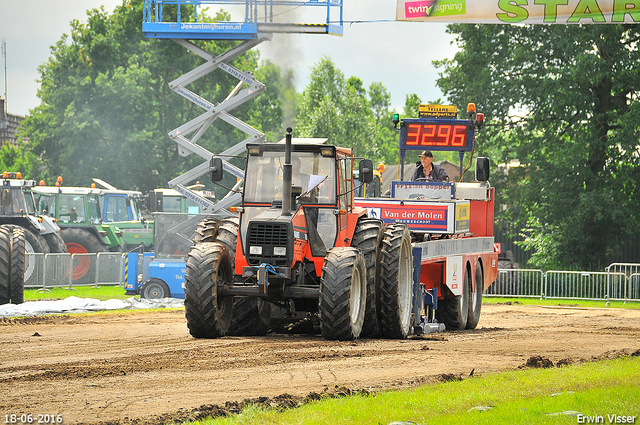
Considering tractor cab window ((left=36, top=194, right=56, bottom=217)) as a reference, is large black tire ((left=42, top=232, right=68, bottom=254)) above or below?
below

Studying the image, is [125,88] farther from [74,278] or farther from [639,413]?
[639,413]

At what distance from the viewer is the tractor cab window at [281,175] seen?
42.4 feet

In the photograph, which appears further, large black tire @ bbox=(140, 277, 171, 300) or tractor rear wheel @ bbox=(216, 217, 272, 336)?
large black tire @ bbox=(140, 277, 171, 300)

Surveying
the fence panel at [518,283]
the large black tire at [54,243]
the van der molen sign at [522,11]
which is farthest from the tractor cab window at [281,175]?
the fence panel at [518,283]

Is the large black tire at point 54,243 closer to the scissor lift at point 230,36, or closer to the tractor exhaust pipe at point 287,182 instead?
the scissor lift at point 230,36

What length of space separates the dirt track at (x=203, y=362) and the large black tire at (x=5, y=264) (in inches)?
78.0

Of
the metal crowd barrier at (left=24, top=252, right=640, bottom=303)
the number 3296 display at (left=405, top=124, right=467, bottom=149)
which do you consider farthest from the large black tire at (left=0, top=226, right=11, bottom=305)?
the number 3296 display at (left=405, top=124, right=467, bottom=149)

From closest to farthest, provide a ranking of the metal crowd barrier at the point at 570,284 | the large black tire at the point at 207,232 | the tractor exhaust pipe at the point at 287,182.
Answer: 1. the tractor exhaust pipe at the point at 287,182
2. the large black tire at the point at 207,232
3. the metal crowd barrier at the point at 570,284

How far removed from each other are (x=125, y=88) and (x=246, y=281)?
36.5 metres

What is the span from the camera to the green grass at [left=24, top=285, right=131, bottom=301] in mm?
24344

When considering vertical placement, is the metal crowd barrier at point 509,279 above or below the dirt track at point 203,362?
below

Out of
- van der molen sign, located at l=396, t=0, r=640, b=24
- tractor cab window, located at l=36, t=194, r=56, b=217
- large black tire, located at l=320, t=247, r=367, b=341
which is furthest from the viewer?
tractor cab window, located at l=36, t=194, r=56, b=217

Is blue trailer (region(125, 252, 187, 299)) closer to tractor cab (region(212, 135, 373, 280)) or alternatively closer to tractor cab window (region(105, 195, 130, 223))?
tractor cab window (region(105, 195, 130, 223))

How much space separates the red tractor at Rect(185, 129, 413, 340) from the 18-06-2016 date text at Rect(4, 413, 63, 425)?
517cm
